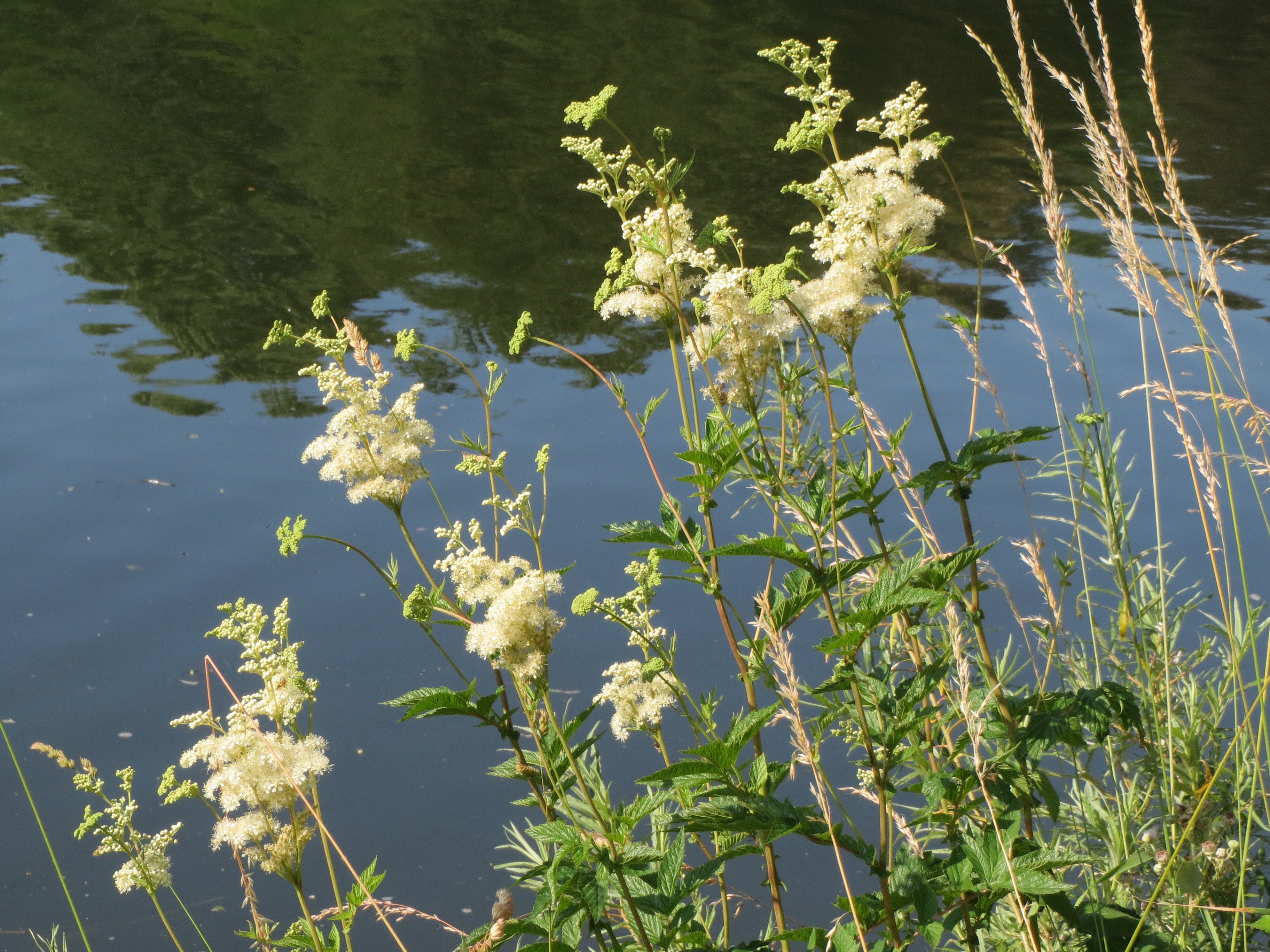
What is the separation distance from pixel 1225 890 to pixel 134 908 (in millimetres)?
2194

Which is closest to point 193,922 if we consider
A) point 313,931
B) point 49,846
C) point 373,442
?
point 49,846

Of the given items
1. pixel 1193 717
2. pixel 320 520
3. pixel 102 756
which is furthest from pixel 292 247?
pixel 1193 717

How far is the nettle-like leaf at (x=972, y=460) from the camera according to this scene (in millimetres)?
1547

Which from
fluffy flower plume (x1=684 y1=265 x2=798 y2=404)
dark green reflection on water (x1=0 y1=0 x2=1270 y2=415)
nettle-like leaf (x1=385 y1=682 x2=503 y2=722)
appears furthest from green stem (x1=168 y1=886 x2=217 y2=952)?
dark green reflection on water (x1=0 y1=0 x2=1270 y2=415)

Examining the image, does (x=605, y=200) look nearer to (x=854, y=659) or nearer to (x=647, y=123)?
(x=854, y=659)

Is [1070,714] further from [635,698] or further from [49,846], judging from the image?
[49,846]

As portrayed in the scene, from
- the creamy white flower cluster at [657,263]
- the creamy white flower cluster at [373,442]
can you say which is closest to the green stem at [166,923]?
the creamy white flower cluster at [373,442]

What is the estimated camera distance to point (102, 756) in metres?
2.75

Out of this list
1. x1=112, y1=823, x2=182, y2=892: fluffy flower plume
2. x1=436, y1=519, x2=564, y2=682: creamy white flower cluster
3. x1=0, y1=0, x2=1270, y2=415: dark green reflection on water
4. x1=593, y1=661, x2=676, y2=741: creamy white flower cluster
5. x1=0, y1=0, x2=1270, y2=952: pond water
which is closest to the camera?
x1=436, y1=519, x2=564, y2=682: creamy white flower cluster

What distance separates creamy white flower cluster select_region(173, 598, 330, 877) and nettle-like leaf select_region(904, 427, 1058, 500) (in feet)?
2.76

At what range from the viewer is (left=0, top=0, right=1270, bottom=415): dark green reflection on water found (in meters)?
5.36

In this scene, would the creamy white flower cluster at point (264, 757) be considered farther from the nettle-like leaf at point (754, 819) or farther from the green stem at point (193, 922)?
the nettle-like leaf at point (754, 819)

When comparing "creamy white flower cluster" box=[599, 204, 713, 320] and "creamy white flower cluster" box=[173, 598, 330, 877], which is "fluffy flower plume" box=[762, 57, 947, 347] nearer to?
"creamy white flower cluster" box=[599, 204, 713, 320]

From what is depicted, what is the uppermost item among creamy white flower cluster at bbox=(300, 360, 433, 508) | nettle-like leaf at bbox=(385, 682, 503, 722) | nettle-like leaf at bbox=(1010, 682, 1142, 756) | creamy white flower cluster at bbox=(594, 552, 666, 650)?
creamy white flower cluster at bbox=(300, 360, 433, 508)
